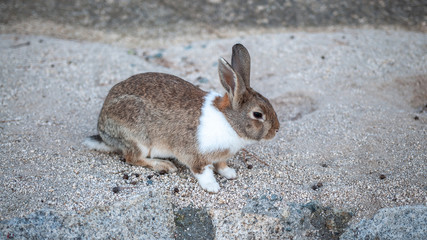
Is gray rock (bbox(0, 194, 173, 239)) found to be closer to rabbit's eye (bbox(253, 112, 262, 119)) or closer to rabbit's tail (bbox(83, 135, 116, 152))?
rabbit's tail (bbox(83, 135, 116, 152))

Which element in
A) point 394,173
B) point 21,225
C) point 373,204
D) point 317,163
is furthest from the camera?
point 317,163

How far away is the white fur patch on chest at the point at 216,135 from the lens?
435 cm

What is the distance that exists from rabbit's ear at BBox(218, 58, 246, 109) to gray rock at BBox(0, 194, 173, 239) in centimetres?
125

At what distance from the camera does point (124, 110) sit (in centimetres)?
465

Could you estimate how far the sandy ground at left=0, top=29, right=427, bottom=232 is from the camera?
4.28 meters

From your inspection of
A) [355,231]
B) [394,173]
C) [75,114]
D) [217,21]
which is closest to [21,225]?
[75,114]

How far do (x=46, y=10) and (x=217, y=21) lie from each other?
380 cm

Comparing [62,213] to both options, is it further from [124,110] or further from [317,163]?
[317,163]

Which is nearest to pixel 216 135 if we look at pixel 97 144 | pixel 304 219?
pixel 304 219

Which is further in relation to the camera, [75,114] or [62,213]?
[75,114]

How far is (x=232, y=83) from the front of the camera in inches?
167

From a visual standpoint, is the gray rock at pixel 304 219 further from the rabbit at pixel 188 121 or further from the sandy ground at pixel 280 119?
the rabbit at pixel 188 121

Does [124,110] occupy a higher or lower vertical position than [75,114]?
higher

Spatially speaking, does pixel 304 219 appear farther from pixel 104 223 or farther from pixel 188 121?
pixel 104 223
